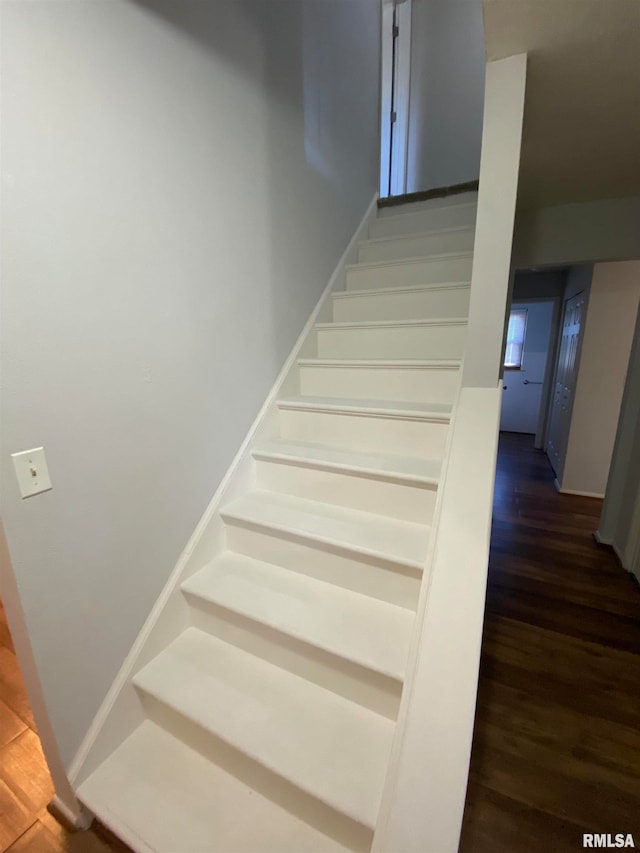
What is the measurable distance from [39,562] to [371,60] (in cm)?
363

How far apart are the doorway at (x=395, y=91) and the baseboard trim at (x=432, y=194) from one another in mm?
820

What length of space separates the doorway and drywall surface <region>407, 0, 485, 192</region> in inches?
2.4

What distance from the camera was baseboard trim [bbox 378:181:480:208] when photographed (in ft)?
8.04

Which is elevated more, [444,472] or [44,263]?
[44,263]

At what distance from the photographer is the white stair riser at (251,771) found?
95 cm

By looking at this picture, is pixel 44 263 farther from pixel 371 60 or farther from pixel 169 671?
pixel 371 60

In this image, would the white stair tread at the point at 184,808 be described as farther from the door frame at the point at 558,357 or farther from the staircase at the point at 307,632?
the door frame at the point at 558,357

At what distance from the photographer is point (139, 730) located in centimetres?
129

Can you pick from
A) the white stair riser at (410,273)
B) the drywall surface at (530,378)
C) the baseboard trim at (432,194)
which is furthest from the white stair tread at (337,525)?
the drywall surface at (530,378)

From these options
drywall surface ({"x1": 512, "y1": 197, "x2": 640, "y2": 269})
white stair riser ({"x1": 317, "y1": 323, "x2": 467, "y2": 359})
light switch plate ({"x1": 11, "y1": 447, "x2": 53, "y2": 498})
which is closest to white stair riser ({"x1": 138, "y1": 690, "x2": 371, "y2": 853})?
light switch plate ({"x1": 11, "y1": 447, "x2": 53, "y2": 498})

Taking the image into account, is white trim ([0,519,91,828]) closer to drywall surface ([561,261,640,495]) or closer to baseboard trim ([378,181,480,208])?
baseboard trim ([378,181,480,208])

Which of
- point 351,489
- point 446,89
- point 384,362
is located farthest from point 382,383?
point 446,89

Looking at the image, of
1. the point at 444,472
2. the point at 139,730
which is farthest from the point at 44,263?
the point at 139,730

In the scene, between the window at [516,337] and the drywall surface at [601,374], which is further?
the window at [516,337]
